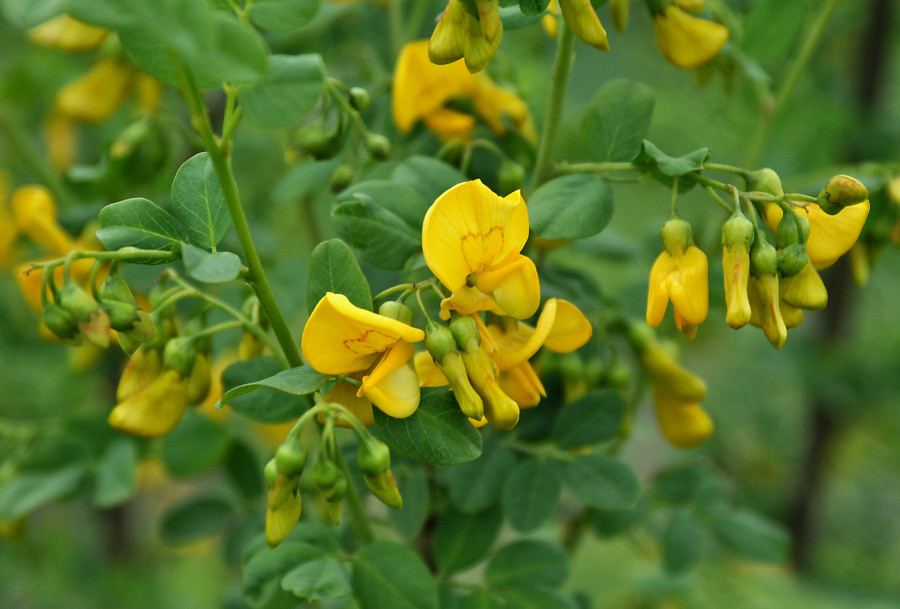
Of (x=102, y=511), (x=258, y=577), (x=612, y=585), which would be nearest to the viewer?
(x=258, y=577)


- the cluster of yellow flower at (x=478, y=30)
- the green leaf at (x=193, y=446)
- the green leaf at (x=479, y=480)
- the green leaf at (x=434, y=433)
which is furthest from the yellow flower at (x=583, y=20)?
the green leaf at (x=193, y=446)

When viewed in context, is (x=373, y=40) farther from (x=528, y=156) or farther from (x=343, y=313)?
(x=343, y=313)

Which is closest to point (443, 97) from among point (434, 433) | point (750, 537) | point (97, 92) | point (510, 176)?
point (510, 176)

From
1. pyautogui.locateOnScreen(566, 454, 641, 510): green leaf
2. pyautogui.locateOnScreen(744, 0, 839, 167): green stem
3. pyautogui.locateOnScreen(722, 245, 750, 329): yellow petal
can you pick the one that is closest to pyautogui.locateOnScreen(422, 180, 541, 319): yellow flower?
pyautogui.locateOnScreen(722, 245, 750, 329): yellow petal

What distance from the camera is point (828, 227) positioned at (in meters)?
0.44

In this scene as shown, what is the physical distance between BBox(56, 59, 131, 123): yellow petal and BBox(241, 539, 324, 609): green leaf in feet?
1.88

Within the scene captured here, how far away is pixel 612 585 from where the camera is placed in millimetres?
1185

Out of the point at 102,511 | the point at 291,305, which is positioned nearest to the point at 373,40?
the point at 291,305

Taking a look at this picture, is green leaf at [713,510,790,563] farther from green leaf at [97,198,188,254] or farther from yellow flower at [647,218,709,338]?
green leaf at [97,198,188,254]

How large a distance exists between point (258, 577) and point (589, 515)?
0.39m

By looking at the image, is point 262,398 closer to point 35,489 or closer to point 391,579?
point 391,579

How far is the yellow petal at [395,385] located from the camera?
1.31 feet

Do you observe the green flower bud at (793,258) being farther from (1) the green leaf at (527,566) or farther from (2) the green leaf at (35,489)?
(2) the green leaf at (35,489)

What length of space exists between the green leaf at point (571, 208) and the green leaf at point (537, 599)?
277mm
